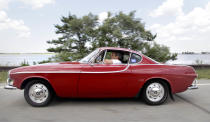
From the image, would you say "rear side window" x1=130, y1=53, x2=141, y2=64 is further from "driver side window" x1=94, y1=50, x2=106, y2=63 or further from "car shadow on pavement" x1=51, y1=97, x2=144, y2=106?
"car shadow on pavement" x1=51, y1=97, x2=144, y2=106

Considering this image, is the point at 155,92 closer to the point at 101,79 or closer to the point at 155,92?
the point at 155,92

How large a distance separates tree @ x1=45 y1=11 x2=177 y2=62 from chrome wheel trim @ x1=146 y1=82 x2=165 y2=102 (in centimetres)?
1307

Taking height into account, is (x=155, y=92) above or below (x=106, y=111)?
above

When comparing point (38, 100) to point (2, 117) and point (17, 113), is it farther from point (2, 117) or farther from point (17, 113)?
point (2, 117)

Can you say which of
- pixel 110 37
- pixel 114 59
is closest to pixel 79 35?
pixel 110 37

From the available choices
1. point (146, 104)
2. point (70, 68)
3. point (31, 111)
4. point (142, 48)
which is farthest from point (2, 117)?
point (142, 48)

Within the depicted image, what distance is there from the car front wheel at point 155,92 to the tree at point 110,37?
13.1 m

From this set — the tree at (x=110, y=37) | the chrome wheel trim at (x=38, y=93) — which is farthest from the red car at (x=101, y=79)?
the tree at (x=110, y=37)

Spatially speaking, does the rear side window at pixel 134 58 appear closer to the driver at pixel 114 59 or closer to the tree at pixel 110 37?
the driver at pixel 114 59

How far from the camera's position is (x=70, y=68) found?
414cm

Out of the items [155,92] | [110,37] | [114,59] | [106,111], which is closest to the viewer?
[106,111]

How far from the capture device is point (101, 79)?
13.5 feet

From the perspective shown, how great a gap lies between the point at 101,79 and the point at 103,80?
0.17 feet

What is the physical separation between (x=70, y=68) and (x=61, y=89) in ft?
1.71
